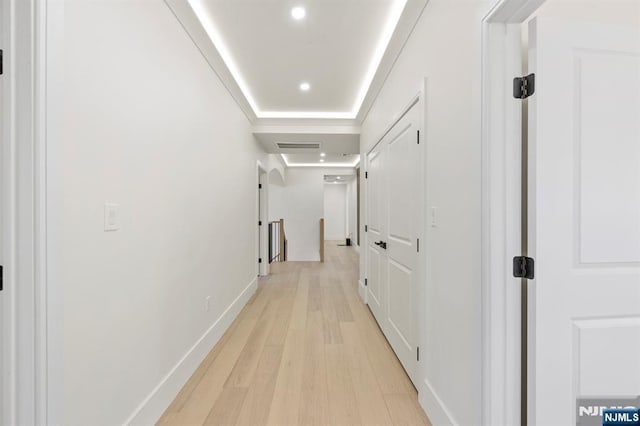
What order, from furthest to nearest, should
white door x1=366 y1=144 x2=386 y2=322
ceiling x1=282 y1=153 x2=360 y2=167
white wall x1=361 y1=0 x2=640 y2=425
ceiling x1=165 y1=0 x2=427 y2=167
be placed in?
ceiling x1=282 y1=153 x2=360 y2=167 → white door x1=366 y1=144 x2=386 y2=322 → ceiling x1=165 y1=0 x2=427 y2=167 → white wall x1=361 y1=0 x2=640 y2=425

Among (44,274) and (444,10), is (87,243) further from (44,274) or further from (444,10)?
(444,10)

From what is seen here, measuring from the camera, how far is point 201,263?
224 cm

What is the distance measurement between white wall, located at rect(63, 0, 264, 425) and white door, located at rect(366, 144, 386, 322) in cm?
165

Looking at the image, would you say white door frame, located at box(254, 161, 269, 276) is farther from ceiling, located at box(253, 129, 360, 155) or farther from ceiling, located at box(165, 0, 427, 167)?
ceiling, located at box(165, 0, 427, 167)

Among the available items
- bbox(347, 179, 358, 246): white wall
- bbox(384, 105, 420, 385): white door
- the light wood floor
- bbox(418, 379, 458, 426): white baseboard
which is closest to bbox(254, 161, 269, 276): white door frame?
the light wood floor

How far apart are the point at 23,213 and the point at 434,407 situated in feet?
6.81

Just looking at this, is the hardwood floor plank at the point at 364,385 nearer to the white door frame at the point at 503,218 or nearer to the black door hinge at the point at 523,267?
the white door frame at the point at 503,218

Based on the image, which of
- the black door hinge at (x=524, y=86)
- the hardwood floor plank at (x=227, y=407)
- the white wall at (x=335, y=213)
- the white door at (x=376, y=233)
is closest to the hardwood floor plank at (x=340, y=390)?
the hardwood floor plank at (x=227, y=407)

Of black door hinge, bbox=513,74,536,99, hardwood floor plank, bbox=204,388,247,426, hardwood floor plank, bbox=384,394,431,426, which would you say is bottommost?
hardwood floor plank, bbox=384,394,431,426

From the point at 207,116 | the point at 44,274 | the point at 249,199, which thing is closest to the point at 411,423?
the point at 44,274

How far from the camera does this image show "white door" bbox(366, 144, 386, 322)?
283 cm
